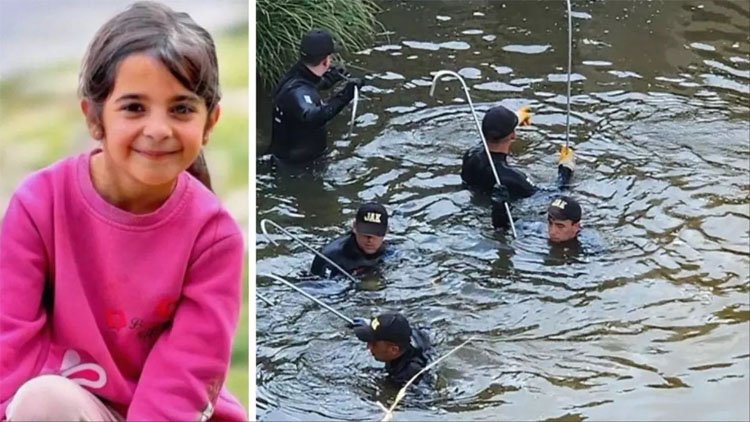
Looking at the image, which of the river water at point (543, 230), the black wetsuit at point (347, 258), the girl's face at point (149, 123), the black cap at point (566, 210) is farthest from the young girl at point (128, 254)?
the black cap at point (566, 210)

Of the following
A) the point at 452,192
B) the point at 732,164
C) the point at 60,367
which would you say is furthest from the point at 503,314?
the point at 60,367

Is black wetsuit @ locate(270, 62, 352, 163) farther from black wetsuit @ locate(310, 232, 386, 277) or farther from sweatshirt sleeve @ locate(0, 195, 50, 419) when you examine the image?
sweatshirt sleeve @ locate(0, 195, 50, 419)

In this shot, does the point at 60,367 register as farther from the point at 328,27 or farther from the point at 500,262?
the point at 328,27

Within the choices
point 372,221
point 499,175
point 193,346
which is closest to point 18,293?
point 193,346

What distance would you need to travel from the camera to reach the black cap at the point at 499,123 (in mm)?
5098

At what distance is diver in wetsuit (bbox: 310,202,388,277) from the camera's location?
4406mm

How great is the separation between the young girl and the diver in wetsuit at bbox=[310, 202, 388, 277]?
2.64 metres

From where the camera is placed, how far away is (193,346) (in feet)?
5.69

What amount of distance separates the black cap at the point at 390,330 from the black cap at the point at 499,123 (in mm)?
1693

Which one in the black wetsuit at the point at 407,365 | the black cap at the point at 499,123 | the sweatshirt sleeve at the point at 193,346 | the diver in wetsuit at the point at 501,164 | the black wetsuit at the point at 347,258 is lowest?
the black wetsuit at the point at 347,258

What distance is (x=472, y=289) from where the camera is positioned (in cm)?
429

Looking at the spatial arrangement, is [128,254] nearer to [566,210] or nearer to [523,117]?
[566,210]

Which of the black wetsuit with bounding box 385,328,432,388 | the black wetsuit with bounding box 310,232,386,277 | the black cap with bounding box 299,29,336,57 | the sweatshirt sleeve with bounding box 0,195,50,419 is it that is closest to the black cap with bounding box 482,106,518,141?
the black cap with bounding box 299,29,336,57

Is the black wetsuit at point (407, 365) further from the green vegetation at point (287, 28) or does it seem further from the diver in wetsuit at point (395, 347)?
the green vegetation at point (287, 28)
